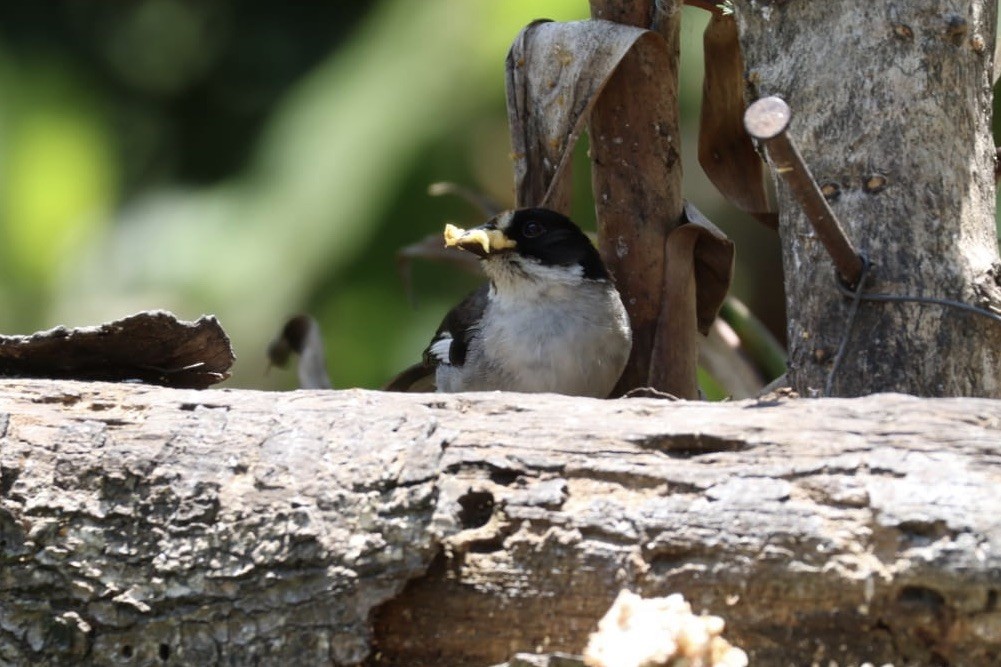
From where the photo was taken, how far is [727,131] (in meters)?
3.92

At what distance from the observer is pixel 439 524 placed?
2254mm

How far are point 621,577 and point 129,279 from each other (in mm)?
5854

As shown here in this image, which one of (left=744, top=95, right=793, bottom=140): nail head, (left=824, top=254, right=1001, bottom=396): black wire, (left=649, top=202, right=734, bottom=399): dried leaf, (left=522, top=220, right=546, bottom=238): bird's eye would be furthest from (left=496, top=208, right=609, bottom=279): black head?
(left=744, top=95, right=793, bottom=140): nail head

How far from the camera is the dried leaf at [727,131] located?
3.87 meters

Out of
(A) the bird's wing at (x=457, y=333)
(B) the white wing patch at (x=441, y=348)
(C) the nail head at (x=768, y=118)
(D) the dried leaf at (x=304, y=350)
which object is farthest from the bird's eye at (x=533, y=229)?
(C) the nail head at (x=768, y=118)

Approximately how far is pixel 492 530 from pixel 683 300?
1.80 m

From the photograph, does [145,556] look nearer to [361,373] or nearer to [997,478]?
[997,478]

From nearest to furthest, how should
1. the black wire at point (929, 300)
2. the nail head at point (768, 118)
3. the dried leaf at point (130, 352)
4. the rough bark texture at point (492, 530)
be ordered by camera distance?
1. the rough bark texture at point (492, 530)
2. the nail head at point (768, 118)
3. the dried leaf at point (130, 352)
4. the black wire at point (929, 300)

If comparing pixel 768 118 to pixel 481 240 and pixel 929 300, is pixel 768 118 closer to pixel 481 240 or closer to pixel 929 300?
pixel 929 300

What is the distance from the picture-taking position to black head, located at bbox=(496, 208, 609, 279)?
4.04 meters

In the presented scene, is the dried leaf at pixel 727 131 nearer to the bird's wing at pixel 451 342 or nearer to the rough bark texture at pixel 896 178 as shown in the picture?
the rough bark texture at pixel 896 178

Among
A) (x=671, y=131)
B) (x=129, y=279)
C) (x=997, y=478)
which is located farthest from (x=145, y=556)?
(x=129, y=279)

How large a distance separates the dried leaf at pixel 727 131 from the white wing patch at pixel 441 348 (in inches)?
39.2

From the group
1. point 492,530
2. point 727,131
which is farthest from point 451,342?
point 492,530
